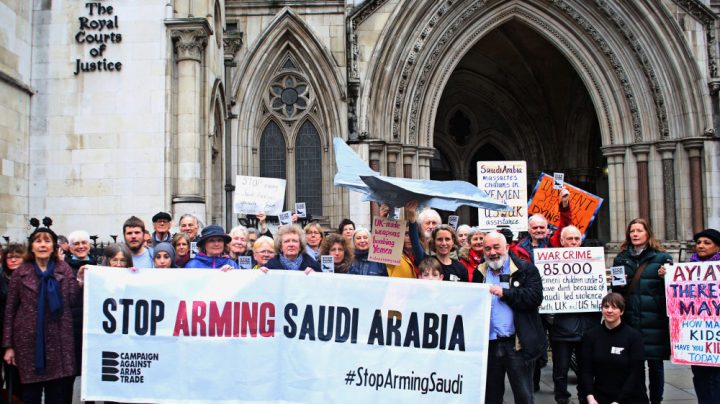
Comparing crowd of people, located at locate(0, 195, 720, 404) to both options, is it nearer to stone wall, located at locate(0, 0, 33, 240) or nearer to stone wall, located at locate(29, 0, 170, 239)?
stone wall, located at locate(29, 0, 170, 239)

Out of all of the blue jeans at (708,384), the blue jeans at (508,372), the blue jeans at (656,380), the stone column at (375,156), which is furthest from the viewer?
the stone column at (375,156)

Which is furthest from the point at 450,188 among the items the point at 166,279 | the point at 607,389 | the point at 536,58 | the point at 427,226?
the point at 536,58

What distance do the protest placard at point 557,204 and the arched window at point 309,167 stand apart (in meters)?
7.99

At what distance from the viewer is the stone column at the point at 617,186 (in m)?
18.3

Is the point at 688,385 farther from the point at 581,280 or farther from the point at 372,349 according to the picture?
the point at 372,349

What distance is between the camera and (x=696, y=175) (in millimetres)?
17297

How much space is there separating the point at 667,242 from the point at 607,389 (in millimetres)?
12953

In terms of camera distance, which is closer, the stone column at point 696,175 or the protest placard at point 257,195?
the protest placard at point 257,195

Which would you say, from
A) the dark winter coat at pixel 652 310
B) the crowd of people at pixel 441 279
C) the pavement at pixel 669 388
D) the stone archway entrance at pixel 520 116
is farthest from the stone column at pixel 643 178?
the dark winter coat at pixel 652 310

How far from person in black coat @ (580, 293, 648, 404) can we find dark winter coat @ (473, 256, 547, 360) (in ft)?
1.62

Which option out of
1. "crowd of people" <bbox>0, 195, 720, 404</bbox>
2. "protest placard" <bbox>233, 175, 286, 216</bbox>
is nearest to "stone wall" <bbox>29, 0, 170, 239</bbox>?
"protest placard" <bbox>233, 175, 286, 216</bbox>

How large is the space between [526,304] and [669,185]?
1378cm

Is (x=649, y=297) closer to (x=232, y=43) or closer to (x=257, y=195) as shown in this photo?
(x=257, y=195)

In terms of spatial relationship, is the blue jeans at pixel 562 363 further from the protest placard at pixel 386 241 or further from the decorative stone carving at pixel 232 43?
the decorative stone carving at pixel 232 43
